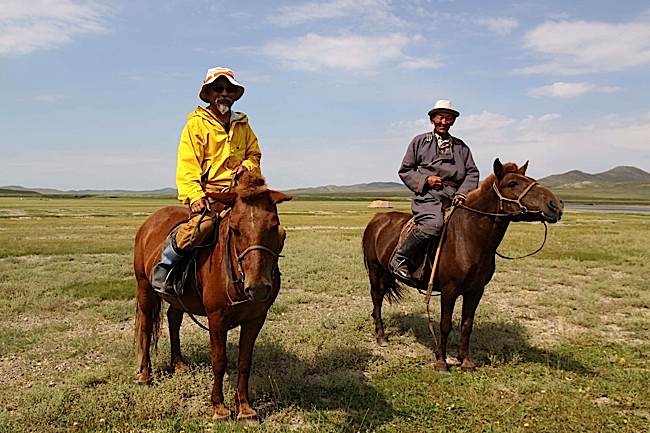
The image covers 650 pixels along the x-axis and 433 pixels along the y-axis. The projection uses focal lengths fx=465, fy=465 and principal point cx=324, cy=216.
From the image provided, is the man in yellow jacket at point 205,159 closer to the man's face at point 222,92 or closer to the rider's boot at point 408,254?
the man's face at point 222,92

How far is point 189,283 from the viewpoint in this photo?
5035mm

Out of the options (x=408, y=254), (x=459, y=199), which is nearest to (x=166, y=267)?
(x=408, y=254)

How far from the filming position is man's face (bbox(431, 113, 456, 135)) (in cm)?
658

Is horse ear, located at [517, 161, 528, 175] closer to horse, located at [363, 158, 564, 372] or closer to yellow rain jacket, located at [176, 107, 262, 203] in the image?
horse, located at [363, 158, 564, 372]

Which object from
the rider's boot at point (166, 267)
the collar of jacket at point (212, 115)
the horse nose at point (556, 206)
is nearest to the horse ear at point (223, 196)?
the rider's boot at point (166, 267)

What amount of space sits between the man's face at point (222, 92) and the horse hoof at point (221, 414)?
318 centimetres

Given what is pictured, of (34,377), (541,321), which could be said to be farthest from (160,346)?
(541,321)

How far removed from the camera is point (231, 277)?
4.43 m

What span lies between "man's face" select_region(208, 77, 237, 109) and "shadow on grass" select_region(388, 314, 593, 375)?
16.2 feet

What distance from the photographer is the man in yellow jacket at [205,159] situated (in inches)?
187

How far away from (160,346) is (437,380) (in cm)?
415

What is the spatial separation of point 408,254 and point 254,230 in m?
3.39

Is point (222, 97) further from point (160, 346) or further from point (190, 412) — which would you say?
point (160, 346)

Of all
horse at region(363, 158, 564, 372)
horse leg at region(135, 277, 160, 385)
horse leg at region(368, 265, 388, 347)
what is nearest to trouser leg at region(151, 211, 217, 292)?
horse leg at region(135, 277, 160, 385)
